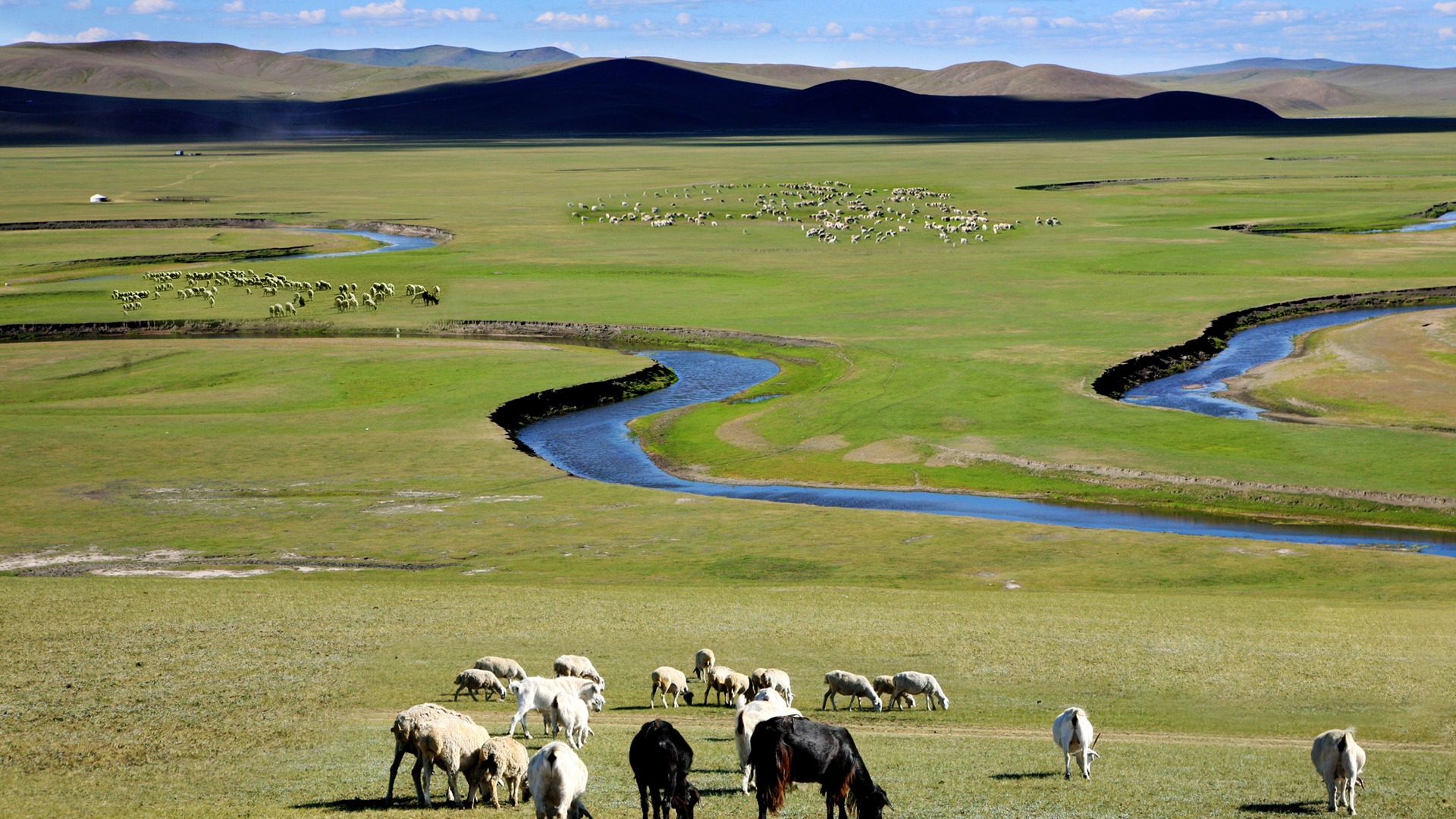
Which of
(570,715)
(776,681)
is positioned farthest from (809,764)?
(776,681)

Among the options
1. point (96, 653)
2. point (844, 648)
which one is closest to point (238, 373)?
point (96, 653)

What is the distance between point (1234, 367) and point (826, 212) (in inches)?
2647

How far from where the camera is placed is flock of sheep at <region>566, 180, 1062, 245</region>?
10794 centimetres

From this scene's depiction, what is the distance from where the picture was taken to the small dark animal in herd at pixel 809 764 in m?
12.6

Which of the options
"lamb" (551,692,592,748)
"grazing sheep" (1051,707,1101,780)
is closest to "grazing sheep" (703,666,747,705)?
"lamb" (551,692,592,748)

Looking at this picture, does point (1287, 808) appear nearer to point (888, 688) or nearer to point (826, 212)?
point (888, 688)

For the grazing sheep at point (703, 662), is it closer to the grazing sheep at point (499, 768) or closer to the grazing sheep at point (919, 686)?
the grazing sheep at point (919, 686)

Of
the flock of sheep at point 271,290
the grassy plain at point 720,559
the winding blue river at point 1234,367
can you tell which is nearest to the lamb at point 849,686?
the grassy plain at point 720,559

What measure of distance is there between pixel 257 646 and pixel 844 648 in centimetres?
1000

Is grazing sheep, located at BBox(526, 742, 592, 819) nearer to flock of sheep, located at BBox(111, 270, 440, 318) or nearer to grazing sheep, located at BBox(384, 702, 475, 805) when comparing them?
grazing sheep, located at BBox(384, 702, 475, 805)

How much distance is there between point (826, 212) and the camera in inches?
4808

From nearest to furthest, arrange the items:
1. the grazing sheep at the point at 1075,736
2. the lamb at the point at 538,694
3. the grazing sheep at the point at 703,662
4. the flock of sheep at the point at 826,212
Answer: the grazing sheep at the point at 1075,736 < the lamb at the point at 538,694 < the grazing sheep at the point at 703,662 < the flock of sheep at the point at 826,212

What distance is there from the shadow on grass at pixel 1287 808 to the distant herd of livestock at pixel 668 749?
0.26 meters

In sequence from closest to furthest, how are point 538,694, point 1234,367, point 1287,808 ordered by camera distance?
1. point 1287,808
2. point 538,694
3. point 1234,367
